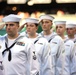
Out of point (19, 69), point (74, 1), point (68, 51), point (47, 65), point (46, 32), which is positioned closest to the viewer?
point (19, 69)

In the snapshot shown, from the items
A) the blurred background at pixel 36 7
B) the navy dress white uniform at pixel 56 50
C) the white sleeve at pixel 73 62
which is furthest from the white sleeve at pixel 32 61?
the blurred background at pixel 36 7

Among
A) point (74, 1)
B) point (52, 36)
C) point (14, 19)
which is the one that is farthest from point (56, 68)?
point (74, 1)

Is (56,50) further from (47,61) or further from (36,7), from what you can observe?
(36,7)

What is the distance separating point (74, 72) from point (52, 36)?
1.22m

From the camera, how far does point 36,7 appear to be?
27.9 meters

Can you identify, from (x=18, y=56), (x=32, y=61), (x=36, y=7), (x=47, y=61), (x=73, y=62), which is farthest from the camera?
(x=36, y=7)

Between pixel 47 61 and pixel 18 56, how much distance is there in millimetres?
1514

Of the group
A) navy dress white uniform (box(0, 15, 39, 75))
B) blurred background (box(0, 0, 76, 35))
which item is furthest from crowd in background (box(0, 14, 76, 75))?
blurred background (box(0, 0, 76, 35))

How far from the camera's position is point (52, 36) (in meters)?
9.89

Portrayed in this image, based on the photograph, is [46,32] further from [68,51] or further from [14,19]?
[14,19]

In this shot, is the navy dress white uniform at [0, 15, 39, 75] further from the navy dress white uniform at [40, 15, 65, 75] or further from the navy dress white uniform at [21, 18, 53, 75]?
the navy dress white uniform at [40, 15, 65, 75]

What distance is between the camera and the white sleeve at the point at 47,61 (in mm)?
9008

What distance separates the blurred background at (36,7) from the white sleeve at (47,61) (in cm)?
1774

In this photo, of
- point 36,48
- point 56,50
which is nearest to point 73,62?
point 56,50
